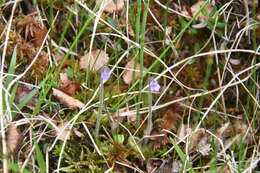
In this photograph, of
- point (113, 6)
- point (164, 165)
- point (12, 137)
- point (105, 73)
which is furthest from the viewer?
point (113, 6)

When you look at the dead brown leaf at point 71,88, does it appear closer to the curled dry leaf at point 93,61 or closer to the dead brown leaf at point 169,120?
the curled dry leaf at point 93,61

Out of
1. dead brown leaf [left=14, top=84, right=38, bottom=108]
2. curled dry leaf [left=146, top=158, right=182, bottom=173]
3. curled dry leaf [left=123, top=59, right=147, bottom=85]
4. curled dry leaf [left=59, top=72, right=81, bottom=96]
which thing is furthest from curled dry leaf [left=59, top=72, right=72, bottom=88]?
curled dry leaf [left=146, top=158, right=182, bottom=173]

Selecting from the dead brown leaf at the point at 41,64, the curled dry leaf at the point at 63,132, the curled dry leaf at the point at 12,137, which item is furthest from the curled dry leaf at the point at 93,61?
the curled dry leaf at the point at 12,137

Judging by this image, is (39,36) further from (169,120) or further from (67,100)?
(169,120)

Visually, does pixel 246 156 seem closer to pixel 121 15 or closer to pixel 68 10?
pixel 121 15

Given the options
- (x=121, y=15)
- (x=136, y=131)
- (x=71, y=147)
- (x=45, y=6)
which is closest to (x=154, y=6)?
(x=121, y=15)

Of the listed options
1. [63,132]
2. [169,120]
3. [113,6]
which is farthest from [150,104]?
[113,6]

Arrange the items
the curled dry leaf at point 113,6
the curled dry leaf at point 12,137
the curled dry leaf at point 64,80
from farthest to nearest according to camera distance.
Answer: the curled dry leaf at point 113,6 → the curled dry leaf at point 64,80 → the curled dry leaf at point 12,137
